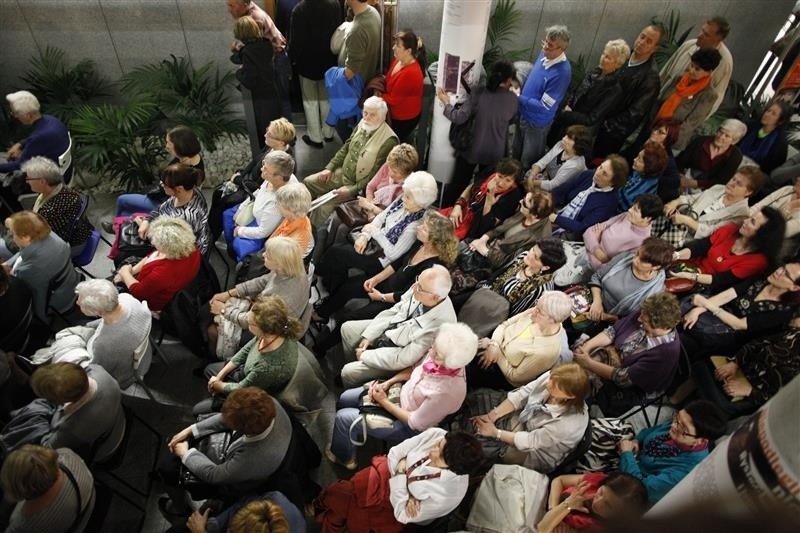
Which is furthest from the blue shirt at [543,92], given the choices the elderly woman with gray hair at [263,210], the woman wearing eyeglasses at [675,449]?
the woman wearing eyeglasses at [675,449]

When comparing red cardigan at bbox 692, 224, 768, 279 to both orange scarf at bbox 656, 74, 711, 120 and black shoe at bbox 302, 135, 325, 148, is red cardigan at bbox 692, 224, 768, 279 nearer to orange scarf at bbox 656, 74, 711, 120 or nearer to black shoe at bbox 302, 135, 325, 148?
orange scarf at bbox 656, 74, 711, 120

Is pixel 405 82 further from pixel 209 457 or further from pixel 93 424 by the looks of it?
pixel 93 424

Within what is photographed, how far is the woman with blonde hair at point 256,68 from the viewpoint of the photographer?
186 inches

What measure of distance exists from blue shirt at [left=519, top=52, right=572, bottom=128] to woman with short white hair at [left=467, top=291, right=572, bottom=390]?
2.33 meters

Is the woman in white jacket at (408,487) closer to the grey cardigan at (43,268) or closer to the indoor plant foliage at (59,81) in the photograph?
the grey cardigan at (43,268)

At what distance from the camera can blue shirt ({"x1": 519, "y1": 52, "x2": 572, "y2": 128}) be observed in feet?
15.3

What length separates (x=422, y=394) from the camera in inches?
112

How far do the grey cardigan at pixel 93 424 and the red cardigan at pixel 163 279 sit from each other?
0.70m

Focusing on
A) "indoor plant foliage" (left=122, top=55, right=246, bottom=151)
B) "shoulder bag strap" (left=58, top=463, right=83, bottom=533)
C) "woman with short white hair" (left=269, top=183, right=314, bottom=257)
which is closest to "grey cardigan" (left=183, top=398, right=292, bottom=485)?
"shoulder bag strap" (left=58, top=463, right=83, bottom=533)

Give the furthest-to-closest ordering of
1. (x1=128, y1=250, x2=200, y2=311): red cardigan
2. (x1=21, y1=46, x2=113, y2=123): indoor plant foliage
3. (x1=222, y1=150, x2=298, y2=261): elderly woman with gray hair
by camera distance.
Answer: (x1=21, y1=46, x2=113, y2=123): indoor plant foliage, (x1=222, y1=150, x2=298, y2=261): elderly woman with gray hair, (x1=128, y1=250, x2=200, y2=311): red cardigan

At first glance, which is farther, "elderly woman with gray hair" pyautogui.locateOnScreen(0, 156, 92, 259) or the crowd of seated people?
"elderly woman with gray hair" pyautogui.locateOnScreen(0, 156, 92, 259)

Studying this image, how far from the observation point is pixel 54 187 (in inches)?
153

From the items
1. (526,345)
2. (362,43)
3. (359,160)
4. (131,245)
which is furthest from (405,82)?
(526,345)

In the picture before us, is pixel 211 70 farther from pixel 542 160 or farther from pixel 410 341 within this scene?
pixel 410 341
